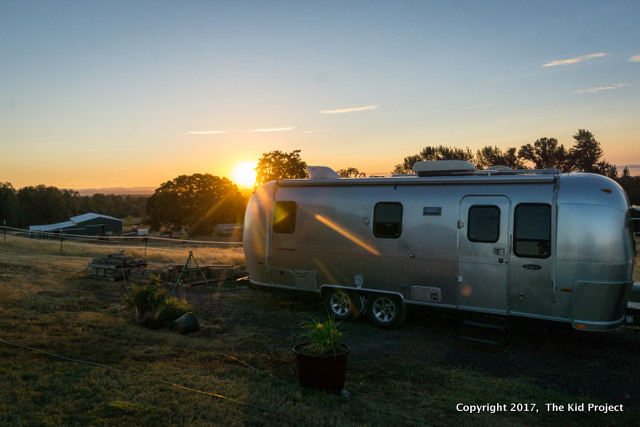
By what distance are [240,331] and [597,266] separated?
22.4 ft

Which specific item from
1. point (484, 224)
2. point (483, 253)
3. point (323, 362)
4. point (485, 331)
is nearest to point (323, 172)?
point (484, 224)

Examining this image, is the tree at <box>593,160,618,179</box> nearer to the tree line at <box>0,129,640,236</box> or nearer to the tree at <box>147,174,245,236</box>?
the tree line at <box>0,129,640,236</box>

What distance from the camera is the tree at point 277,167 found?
5431 centimetres

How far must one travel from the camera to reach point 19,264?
1644cm

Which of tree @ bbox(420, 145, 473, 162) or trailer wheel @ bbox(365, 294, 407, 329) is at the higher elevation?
tree @ bbox(420, 145, 473, 162)

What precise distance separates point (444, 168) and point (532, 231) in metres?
2.29

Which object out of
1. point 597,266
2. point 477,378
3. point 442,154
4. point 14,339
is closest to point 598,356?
point 597,266

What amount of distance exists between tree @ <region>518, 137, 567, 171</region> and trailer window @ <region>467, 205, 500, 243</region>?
4147cm

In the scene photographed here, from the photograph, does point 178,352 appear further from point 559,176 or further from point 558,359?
point 559,176

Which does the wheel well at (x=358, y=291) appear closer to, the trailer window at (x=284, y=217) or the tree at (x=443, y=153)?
the trailer window at (x=284, y=217)

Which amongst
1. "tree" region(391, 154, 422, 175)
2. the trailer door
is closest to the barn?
"tree" region(391, 154, 422, 175)

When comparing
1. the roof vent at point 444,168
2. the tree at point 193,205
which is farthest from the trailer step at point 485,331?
the tree at point 193,205

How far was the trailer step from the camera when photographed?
8906 millimetres

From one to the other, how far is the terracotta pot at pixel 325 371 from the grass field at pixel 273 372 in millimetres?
Result: 140
